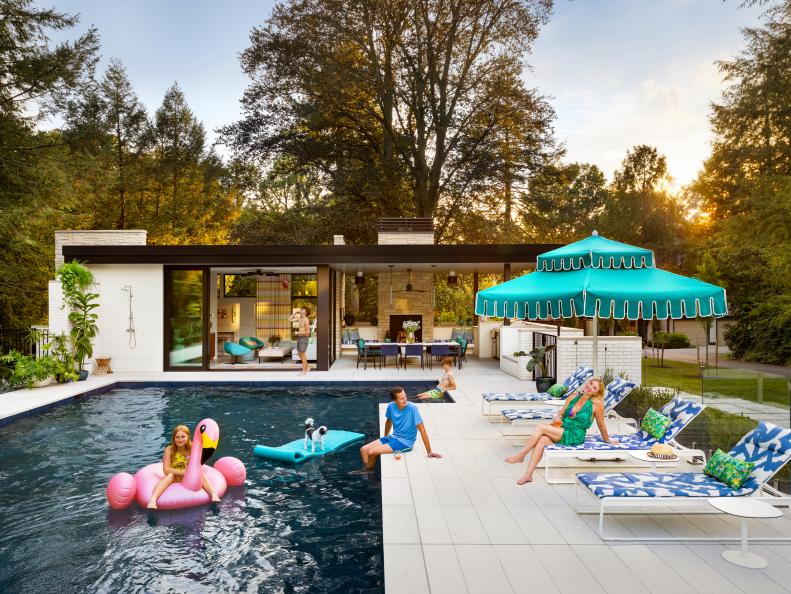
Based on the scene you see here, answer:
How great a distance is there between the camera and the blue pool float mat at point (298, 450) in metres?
7.24

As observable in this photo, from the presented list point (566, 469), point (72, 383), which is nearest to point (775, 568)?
point (566, 469)

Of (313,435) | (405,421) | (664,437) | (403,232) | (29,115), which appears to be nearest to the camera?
(664,437)

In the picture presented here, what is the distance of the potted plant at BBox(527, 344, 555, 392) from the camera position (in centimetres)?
1041

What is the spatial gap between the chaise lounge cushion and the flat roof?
9.92 metres

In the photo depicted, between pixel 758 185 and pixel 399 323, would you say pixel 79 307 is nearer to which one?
pixel 399 323

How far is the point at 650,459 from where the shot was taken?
561 centimetres

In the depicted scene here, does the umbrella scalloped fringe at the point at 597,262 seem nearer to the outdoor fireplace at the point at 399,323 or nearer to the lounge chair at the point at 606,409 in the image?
the lounge chair at the point at 606,409

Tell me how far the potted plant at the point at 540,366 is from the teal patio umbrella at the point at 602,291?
379 cm

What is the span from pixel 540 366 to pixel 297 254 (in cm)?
698

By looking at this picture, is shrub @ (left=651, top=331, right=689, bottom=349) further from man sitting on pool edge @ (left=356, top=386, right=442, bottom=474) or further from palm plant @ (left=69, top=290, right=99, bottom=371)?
palm plant @ (left=69, top=290, right=99, bottom=371)

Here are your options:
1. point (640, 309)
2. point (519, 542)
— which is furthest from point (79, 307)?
point (640, 309)

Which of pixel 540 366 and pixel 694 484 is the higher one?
pixel 540 366

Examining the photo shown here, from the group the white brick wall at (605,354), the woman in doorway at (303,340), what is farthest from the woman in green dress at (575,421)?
the woman in doorway at (303,340)

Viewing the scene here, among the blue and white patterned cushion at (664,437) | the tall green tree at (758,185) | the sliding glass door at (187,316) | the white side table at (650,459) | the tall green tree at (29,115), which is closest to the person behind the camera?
the white side table at (650,459)
